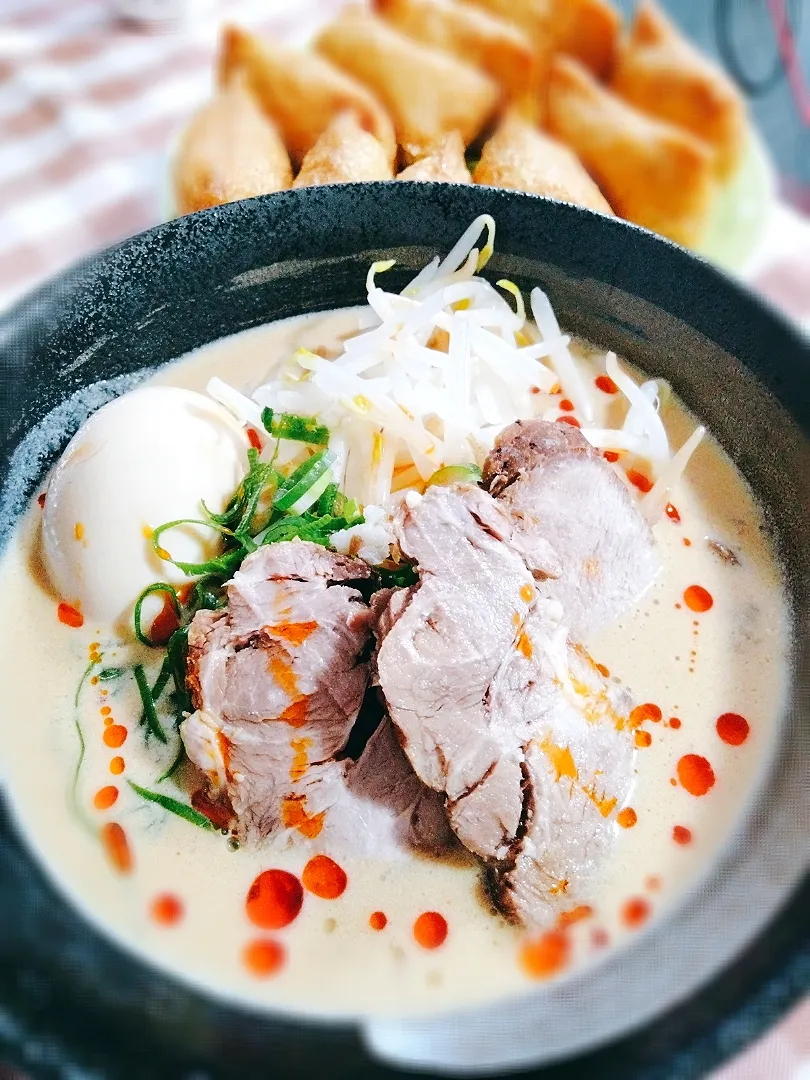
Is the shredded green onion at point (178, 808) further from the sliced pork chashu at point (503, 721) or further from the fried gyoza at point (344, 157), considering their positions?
the fried gyoza at point (344, 157)

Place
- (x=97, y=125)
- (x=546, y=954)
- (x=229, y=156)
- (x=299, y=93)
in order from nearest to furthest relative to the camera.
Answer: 1. (x=546, y=954)
2. (x=229, y=156)
3. (x=299, y=93)
4. (x=97, y=125)

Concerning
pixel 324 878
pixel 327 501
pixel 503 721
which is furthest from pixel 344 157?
pixel 324 878

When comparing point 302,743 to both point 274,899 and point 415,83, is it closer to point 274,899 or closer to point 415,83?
Answer: point 274,899

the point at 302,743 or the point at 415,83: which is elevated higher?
the point at 415,83

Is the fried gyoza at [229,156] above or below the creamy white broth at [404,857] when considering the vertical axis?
above

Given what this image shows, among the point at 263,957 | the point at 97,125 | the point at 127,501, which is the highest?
the point at 97,125

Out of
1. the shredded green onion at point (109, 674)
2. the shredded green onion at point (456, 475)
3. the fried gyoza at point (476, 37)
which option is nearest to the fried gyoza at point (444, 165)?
the fried gyoza at point (476, 37)
